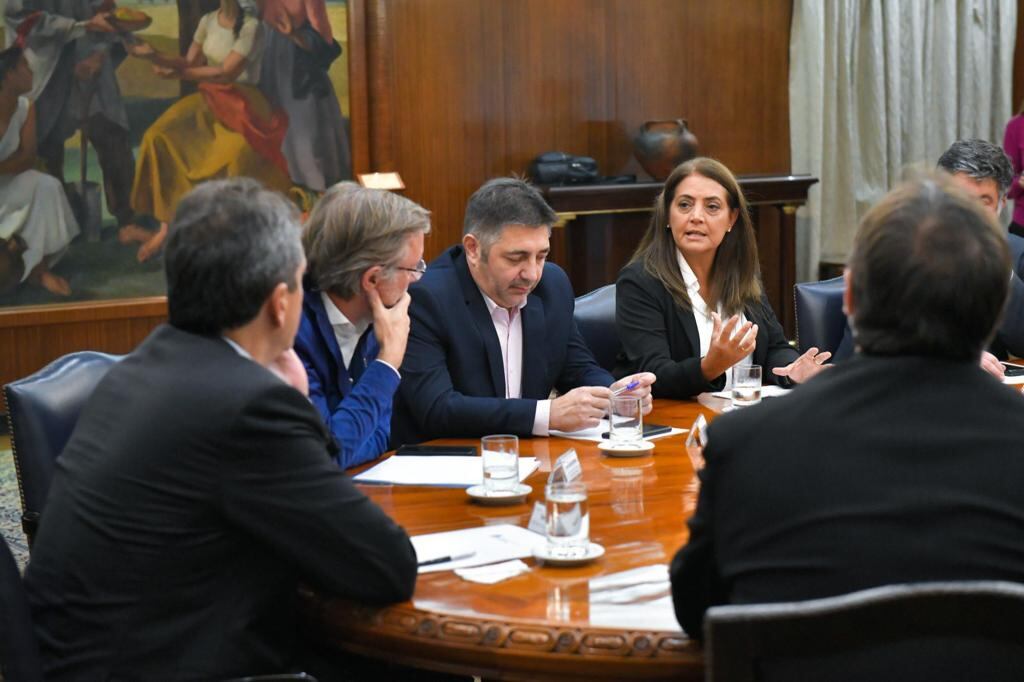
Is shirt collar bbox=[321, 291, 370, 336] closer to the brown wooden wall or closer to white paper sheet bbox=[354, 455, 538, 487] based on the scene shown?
white paper sheet bbox=[354, 455, 538, 487]

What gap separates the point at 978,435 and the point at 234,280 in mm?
1127

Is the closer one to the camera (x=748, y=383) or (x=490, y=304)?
(x=748, y=383)

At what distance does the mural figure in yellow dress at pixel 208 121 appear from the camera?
→ 702 cm

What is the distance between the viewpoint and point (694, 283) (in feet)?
14.0

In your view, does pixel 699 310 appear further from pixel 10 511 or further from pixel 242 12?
pixel 242 12

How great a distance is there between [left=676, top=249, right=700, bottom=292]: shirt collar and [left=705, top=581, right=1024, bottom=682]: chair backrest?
9.09 ft

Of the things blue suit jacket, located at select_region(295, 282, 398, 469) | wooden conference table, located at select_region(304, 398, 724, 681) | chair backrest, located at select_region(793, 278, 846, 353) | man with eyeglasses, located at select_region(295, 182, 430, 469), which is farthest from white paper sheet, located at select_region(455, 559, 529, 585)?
chair backrest, located at select_region(793, 278, 846, 353)

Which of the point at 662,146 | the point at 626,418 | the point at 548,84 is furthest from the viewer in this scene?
the point at 548,84

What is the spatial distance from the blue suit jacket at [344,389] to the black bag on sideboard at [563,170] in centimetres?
461

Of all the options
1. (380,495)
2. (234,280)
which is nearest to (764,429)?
(234,280)

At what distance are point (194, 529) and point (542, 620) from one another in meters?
0.56

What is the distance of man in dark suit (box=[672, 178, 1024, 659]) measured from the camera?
5.28 feet

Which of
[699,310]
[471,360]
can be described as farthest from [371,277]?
[699,310]

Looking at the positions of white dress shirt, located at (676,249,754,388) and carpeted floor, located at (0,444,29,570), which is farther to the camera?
carpeted floor, located at (0,444,29,570)
